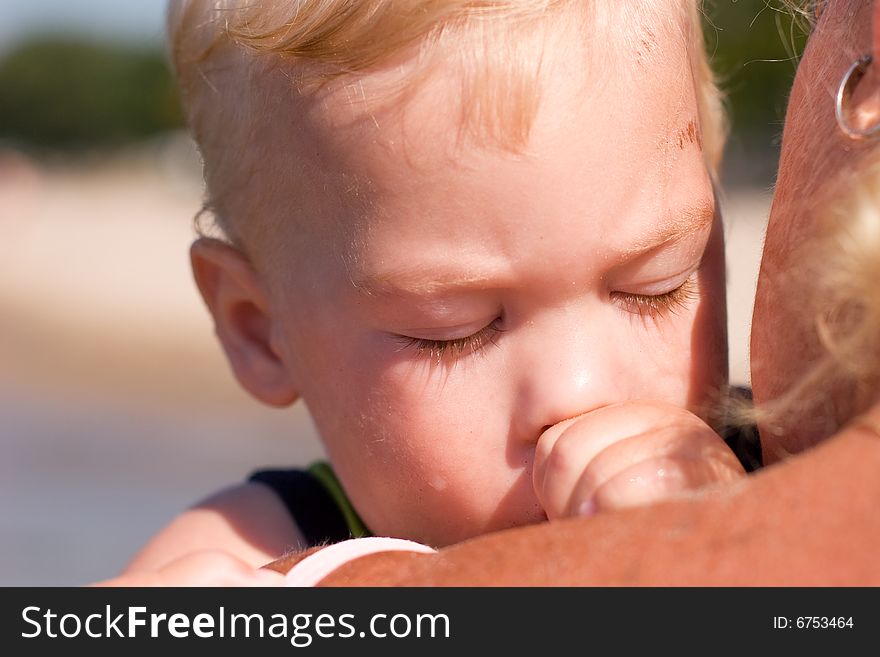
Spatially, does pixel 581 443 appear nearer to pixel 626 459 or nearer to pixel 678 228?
pixel 626 459

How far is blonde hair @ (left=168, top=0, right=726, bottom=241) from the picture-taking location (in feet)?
5.87

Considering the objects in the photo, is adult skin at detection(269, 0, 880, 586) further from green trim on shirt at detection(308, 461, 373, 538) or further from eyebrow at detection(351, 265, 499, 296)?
green trim on shirt at detection(308, 461, 373, 538)

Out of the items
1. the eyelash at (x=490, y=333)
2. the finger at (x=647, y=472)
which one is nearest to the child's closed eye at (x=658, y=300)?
the eyelash at (x=490, y=333)

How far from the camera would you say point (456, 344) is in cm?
188

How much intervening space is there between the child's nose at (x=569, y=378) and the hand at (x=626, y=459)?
0.15 feet

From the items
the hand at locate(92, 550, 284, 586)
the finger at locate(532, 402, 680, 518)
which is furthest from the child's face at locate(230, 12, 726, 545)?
the hand at locate(92, 550, 284, 586)

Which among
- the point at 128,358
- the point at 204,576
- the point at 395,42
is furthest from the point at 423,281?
the point at 128,358

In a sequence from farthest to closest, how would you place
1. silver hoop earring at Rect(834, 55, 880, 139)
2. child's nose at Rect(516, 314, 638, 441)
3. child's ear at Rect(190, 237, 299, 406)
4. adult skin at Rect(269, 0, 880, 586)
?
child's ear at Rect(190, 237, 299, 406) < child's nose at Rect(516, 314, 638, 441) < silver hoop earring at Rect(834, 55, 880, 139) < adult skin at Rect(269, 0, 880, 586)

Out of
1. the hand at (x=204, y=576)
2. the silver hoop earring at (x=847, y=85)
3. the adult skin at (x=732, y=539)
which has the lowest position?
the adult skin at (x=732, y=539)

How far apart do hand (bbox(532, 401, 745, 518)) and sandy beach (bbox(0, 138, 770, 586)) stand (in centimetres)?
51

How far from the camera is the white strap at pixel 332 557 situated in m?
1.27

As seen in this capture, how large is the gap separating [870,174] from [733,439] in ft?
1.95

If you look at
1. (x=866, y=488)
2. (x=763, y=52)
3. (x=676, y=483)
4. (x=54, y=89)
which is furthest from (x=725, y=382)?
(x=54, y=89)

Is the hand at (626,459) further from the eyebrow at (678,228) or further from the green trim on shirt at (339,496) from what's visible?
the green trim on shirt at (339,496)
